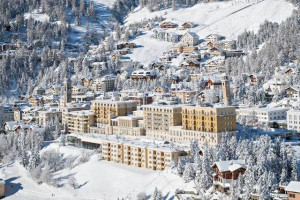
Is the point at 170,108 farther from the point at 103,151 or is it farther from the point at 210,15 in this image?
the point at 210,15

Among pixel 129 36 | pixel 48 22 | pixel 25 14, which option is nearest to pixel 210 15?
pixel 129 36

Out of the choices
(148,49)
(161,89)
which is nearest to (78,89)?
(161,89)

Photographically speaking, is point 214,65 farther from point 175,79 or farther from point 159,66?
point 159,66

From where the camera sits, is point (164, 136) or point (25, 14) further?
point (25, 14)

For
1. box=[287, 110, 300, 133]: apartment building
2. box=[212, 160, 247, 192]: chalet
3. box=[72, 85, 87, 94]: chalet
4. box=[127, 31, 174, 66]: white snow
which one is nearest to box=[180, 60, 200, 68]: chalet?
box=[127, 31, 174, 66]: white snow

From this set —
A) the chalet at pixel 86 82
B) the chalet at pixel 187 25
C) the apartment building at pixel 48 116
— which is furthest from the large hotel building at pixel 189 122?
the chalet at pixel 187 25

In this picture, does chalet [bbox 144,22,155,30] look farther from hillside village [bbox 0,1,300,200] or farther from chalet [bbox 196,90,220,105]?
chalet [bbox 196,90,220,105]
